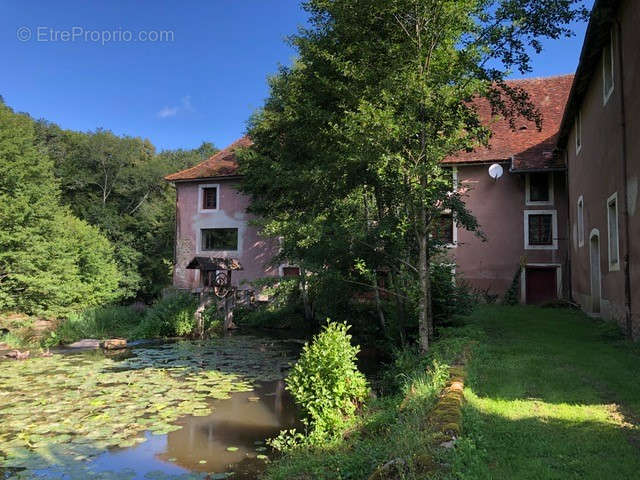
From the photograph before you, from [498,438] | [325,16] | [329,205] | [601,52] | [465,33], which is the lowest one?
[498,438]

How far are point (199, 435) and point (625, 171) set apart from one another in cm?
929

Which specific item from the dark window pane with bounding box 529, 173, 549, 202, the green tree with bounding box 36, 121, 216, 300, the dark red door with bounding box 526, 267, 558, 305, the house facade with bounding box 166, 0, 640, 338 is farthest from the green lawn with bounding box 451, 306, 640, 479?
the green tree with bounding box 36, 121, 216, 300

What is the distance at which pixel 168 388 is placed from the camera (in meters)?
10.2

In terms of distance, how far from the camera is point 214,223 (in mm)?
27250

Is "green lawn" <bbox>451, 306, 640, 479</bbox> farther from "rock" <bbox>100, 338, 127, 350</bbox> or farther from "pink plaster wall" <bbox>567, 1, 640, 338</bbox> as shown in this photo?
"rock" <bbox>100, 338, 127, 350</bbox>

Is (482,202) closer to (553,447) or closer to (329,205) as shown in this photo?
(329,205)

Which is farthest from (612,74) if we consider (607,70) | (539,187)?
(539,187)

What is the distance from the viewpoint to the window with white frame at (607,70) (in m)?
10.8

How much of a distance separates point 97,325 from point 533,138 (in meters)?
20.6

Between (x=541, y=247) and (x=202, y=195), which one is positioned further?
(x=202, y=195)

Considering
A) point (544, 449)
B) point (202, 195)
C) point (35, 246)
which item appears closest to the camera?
point (544, 449)

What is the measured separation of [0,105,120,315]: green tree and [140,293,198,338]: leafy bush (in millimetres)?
4765

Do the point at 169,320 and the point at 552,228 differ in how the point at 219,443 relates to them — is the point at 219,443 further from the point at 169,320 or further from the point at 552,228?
the point at 552,228

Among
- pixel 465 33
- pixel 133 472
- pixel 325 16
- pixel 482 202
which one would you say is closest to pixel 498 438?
pixel 133 472
